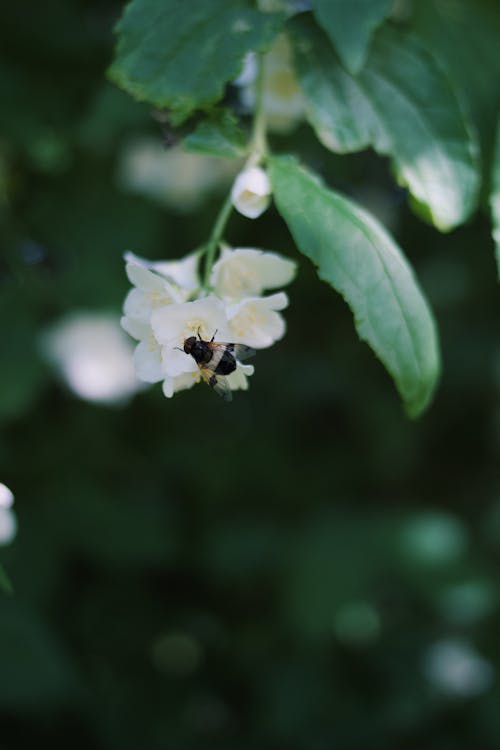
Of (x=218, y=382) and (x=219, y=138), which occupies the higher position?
(x=219, y=138)

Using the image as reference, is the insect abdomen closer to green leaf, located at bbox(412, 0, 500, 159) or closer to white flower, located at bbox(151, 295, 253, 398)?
white flower, located at bbox(151, 295, 253, 398)

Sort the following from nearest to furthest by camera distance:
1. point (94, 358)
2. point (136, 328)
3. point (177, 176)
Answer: point (136, 328), point (94, 358), point (177, 176)

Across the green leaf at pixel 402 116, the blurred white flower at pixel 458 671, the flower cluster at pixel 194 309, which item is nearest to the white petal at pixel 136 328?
the flower cluster at pixel 194 309

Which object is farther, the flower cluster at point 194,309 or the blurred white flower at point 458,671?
the blurred white flower at point 458,671

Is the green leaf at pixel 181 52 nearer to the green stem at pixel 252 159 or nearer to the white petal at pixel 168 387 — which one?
the green stem at pixel 252 159

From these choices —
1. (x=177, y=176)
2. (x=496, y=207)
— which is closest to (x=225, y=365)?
(x=496, y=207)

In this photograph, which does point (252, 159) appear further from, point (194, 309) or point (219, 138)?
point (194, 309)
